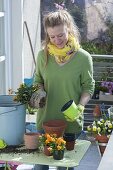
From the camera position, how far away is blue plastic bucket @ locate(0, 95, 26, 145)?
198 cm

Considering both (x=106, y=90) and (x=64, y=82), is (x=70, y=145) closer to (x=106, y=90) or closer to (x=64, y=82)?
(x=64, y=82)

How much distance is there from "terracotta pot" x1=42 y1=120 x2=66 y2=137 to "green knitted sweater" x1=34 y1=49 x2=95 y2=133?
0.46ft

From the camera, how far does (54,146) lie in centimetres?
185

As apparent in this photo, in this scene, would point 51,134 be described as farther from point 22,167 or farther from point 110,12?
point 110,12

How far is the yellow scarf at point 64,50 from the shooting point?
2.15 meters

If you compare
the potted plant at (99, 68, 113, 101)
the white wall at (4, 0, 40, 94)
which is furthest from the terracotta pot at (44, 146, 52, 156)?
the potted plant at (99, 68, 113, 101)

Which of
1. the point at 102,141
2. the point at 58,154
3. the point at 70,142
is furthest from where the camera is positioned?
the point at 102,141

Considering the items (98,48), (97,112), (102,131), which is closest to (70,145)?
(102,131)

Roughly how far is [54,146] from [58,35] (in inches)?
22.2

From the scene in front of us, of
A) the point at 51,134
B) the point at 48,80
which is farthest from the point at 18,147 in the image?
the point at 48,80

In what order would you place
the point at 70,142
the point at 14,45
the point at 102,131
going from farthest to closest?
the point at 14,45
the point at 102,131
the point at 70,142

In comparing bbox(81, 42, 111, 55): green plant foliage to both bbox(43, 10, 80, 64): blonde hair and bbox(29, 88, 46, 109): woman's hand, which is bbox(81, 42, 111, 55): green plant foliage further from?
bbox(29, 88, 46, 109): woman's hand

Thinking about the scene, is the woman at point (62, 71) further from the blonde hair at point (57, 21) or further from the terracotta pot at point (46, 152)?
the terracotta pot at point (46, 152)

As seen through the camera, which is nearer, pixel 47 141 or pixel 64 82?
pixel 47 141
